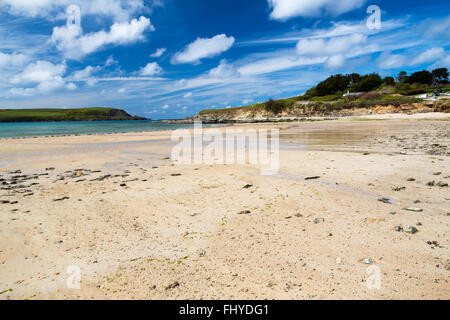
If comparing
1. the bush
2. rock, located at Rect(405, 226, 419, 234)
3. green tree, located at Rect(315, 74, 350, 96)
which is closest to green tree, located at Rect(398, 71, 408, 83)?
green tree, located at Rect(315, 74, 350, 96)

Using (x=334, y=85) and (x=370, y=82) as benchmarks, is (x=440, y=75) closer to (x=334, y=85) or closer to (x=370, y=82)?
(x=370, y=82)

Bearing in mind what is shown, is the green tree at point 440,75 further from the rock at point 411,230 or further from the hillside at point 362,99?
the rock at point 411,230

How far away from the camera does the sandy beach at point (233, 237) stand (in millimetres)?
2863

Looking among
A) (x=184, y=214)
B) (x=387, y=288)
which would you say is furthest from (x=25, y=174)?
(x=387, y=288)

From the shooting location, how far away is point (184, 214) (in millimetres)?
5180

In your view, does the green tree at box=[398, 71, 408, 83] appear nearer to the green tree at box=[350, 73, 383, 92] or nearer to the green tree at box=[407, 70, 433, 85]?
the green tree at box=[407, 70, 433, 85]

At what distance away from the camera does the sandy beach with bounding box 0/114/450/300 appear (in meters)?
2.86

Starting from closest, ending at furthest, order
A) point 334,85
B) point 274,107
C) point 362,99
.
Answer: point 362,99
point 274,107
point 334,85

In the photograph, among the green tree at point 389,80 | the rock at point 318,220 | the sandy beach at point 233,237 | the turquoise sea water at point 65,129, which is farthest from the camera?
the green tree at point 389,80

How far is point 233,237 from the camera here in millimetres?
4055

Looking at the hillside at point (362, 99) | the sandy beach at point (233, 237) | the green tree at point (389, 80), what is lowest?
the sandy beach at point (233, 237)

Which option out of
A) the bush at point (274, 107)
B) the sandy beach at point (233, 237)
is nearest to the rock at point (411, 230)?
the sandy beach at point (233, 237)

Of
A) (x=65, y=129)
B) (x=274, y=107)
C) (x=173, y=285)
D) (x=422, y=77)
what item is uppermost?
(x=422, y=77)

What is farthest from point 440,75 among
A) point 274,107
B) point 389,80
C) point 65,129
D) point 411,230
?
point 65,129
